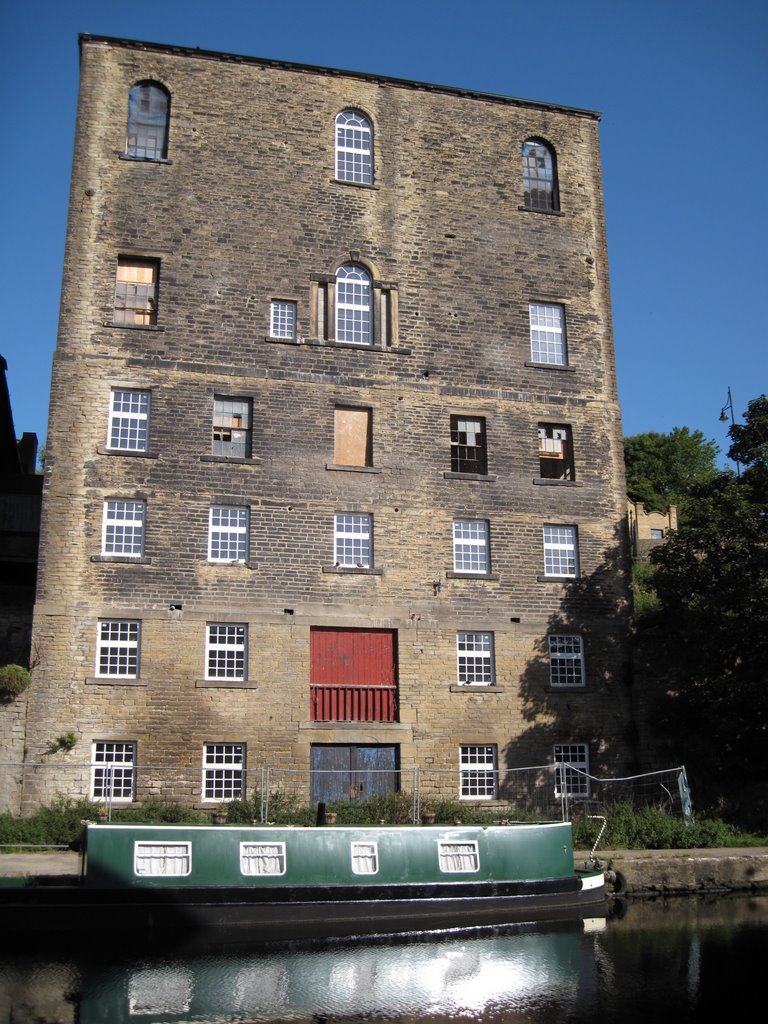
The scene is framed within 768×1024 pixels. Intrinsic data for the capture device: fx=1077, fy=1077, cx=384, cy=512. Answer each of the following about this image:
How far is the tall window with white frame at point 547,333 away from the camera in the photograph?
3189 cm

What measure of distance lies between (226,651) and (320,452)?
19.4 feet

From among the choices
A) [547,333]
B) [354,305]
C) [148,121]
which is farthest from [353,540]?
[148,121]

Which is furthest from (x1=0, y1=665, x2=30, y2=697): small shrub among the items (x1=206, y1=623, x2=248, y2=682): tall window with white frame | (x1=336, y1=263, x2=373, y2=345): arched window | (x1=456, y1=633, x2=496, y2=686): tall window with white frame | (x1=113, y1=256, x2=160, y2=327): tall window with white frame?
(x1=336, y1=263, x2=373, y2=345): arched window

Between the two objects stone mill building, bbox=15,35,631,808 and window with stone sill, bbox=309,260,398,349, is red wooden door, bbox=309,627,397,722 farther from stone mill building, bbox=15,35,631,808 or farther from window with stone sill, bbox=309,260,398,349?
window with stone sill, bbox=309,260,398,349

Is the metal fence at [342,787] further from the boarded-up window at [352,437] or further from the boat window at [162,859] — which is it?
the boarded-up window at [352,437]

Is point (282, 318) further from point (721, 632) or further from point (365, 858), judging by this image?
point (365, 858)

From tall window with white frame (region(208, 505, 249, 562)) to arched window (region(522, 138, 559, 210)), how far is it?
525 inches

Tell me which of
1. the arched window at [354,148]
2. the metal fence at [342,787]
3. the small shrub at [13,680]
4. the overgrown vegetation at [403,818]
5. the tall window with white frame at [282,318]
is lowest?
the overgrown vegetation at [403,818]

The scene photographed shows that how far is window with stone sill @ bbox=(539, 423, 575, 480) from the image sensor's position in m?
31.2

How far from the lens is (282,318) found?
29984 millimetres

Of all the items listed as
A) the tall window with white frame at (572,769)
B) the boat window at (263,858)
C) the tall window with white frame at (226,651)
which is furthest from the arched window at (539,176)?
the boat window at (263,858)

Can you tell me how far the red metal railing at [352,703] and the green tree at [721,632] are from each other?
7.32m

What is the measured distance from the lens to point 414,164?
31.7 m

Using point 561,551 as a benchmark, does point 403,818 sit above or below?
below
